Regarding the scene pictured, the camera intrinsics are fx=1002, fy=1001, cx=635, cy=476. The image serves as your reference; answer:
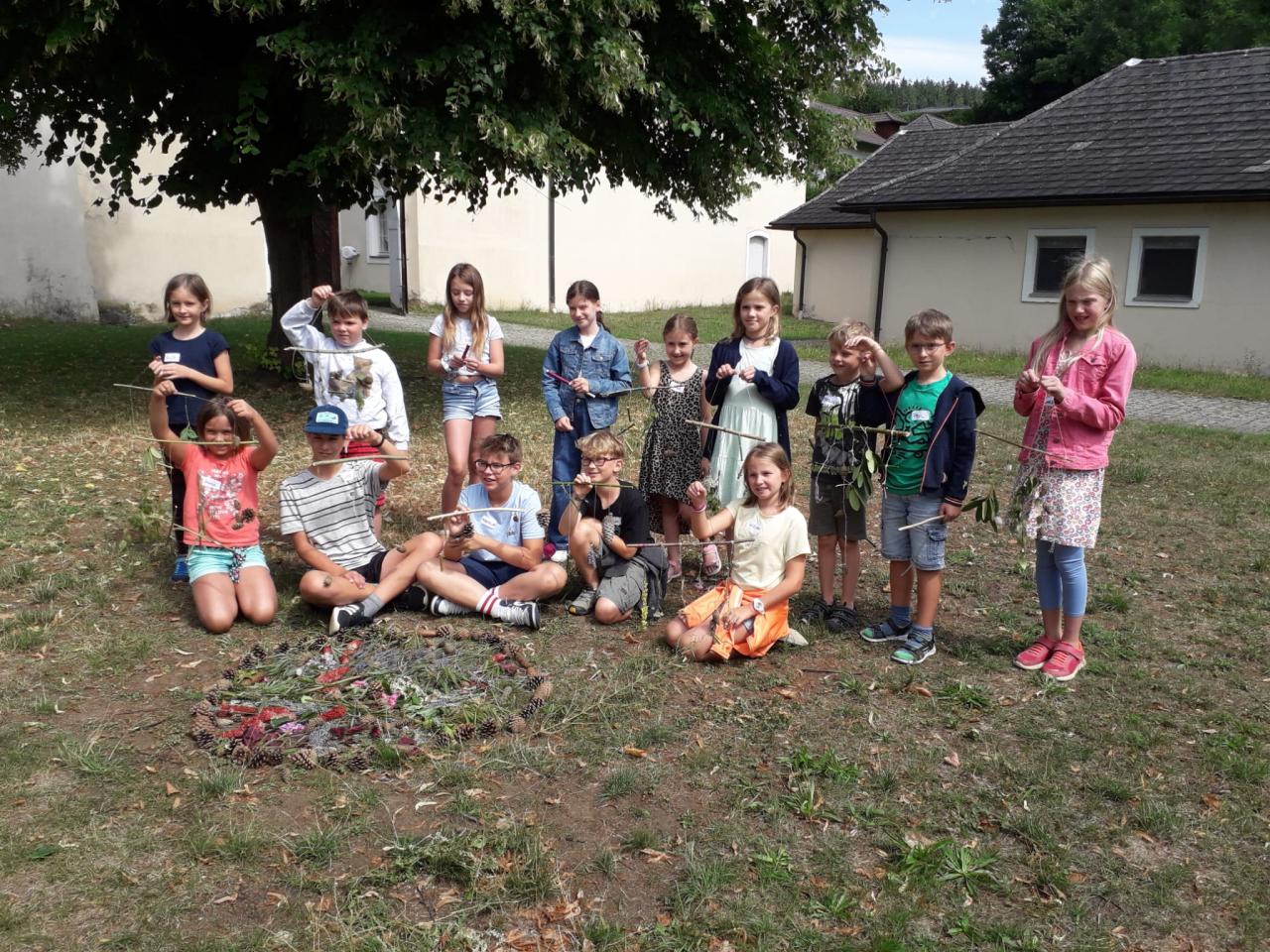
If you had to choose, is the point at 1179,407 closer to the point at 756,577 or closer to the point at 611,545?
the point at 756,577

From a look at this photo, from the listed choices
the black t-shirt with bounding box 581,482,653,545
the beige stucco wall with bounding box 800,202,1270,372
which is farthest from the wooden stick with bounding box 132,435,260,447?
the beige stucco wall with bounding box 800,202,1270,372

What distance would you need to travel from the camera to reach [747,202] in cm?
2948

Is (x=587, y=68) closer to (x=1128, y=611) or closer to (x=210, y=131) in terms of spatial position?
(x=210, y=131)

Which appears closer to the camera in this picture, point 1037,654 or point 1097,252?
point 1037,654

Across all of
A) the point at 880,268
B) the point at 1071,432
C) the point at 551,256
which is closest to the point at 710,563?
the point at 1071,432

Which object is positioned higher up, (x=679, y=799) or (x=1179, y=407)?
(x=1179, y=407)

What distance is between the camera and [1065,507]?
434 cm

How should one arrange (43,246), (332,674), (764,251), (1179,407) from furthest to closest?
1. (764,251)
2. (43,246)
3. (1179,407)
4. (332,674)

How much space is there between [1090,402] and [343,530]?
3592mm

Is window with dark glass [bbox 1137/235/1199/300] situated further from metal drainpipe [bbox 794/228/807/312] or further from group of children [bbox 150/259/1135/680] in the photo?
group of children [bbox 150/259/1135/680]

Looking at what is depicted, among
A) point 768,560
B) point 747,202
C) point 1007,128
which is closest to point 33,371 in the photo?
point 768,560

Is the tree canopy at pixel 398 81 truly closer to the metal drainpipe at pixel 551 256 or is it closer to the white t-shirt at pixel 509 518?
the white t-shirt at pixel 509 518

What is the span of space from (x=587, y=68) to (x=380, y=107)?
1.77 metres

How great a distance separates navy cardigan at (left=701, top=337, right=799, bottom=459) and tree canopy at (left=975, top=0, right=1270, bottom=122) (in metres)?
43.5
